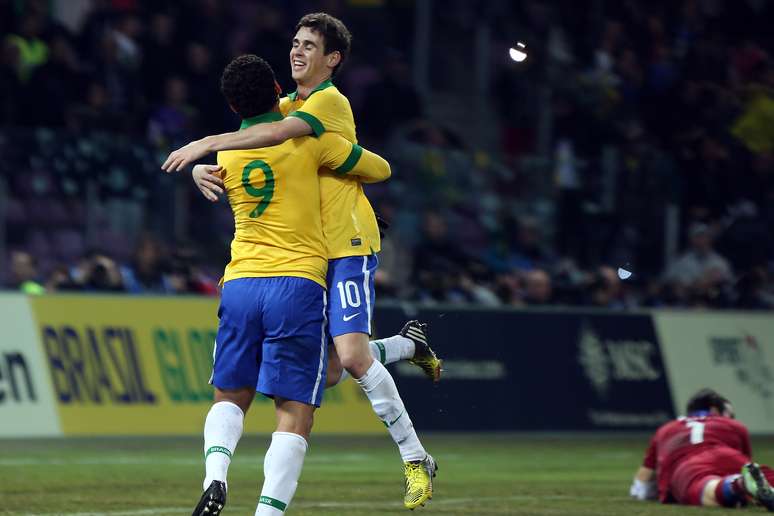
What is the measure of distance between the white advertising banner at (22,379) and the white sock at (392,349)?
6188 mm

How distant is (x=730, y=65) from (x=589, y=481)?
12.8m

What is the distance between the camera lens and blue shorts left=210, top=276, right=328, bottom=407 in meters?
7.30

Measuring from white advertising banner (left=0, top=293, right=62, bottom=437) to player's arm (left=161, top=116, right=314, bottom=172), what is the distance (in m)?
7.56

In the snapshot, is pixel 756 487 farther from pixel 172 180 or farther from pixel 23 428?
pixel 172 180

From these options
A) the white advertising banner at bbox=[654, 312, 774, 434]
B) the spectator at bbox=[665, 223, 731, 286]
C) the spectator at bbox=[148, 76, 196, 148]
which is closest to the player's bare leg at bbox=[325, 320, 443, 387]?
the spectator at bbox=[148, 76, 196, 148]

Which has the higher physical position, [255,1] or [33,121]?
[255,1]

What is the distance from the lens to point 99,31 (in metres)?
17.9

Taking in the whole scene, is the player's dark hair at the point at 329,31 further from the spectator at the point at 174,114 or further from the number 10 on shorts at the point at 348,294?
the spectator at the point at 174,114

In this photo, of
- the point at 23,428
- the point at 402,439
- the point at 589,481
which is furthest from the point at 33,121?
the point at 402,439

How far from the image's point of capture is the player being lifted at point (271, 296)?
7.30 m

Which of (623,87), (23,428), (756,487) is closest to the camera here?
(756,487)

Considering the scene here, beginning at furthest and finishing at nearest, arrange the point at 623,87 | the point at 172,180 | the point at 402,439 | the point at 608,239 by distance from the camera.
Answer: the point at 623,87 → the point at 608,239 → the point at 172,180 → the point at 402,439

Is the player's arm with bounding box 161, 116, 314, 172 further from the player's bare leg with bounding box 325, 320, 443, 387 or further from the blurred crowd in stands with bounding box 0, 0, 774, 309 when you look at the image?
the blurred crowd in stands with bounding box 0, 0, 774, 309

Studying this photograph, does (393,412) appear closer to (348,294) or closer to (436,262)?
(348,294)
